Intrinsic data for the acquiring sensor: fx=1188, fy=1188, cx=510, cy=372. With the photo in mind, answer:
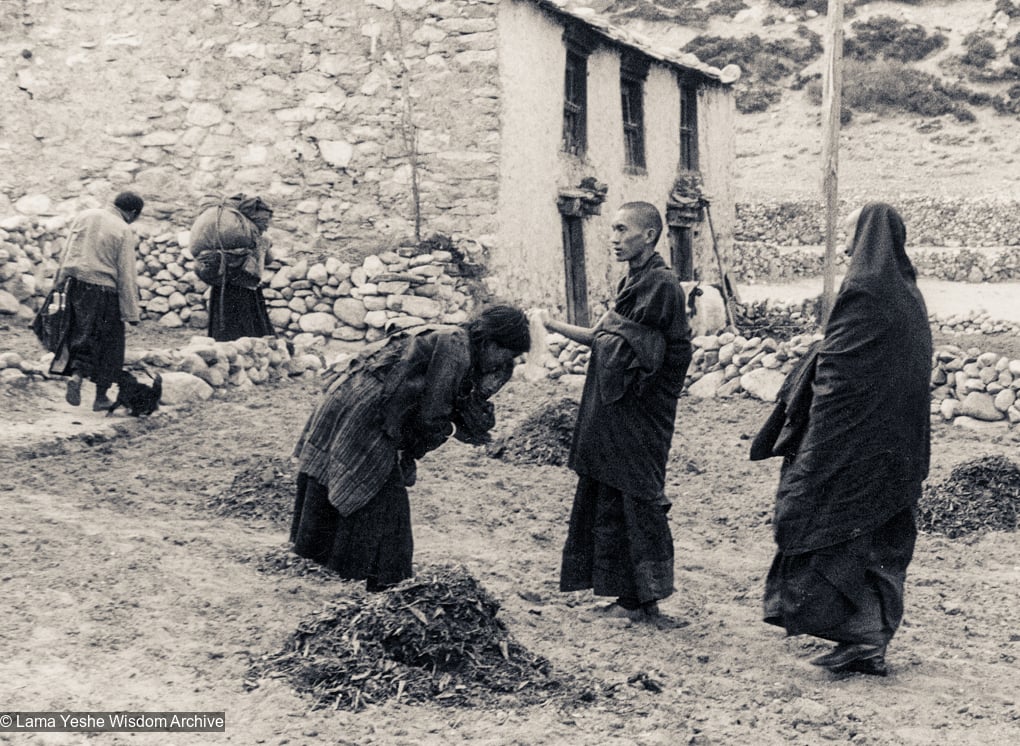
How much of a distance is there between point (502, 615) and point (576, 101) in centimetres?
1100

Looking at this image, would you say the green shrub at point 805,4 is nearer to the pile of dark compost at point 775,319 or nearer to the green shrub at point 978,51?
the green shrub at point 978,51

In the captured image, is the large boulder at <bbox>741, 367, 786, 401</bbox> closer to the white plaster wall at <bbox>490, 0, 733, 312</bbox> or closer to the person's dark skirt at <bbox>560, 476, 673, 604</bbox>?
the white plaster wall at <bbox>490, 0, 733, 312</bbox>

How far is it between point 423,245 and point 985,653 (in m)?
8.56

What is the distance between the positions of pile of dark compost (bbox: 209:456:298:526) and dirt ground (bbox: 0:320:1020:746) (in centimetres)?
7

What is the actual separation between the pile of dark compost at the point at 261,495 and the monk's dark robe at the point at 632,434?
2.14m

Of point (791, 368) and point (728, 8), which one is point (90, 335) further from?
point (728, 8)

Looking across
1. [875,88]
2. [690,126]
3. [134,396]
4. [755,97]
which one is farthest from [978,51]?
[134,396]

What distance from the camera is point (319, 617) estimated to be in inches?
167

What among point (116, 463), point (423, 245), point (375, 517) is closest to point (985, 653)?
point (375, 517)

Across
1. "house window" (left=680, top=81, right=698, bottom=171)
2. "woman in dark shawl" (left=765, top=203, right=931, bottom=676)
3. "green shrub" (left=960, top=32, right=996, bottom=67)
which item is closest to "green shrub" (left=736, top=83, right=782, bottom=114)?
"green shrub" (left=960, top=32, right=996, bottom=67)

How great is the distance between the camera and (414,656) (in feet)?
13.2

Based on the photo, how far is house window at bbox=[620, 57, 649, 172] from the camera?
651 inches

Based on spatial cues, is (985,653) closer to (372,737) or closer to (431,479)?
(372,737)

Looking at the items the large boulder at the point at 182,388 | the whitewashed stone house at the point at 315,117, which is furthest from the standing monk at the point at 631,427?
the whitewashed stone house at the point at 315,117
